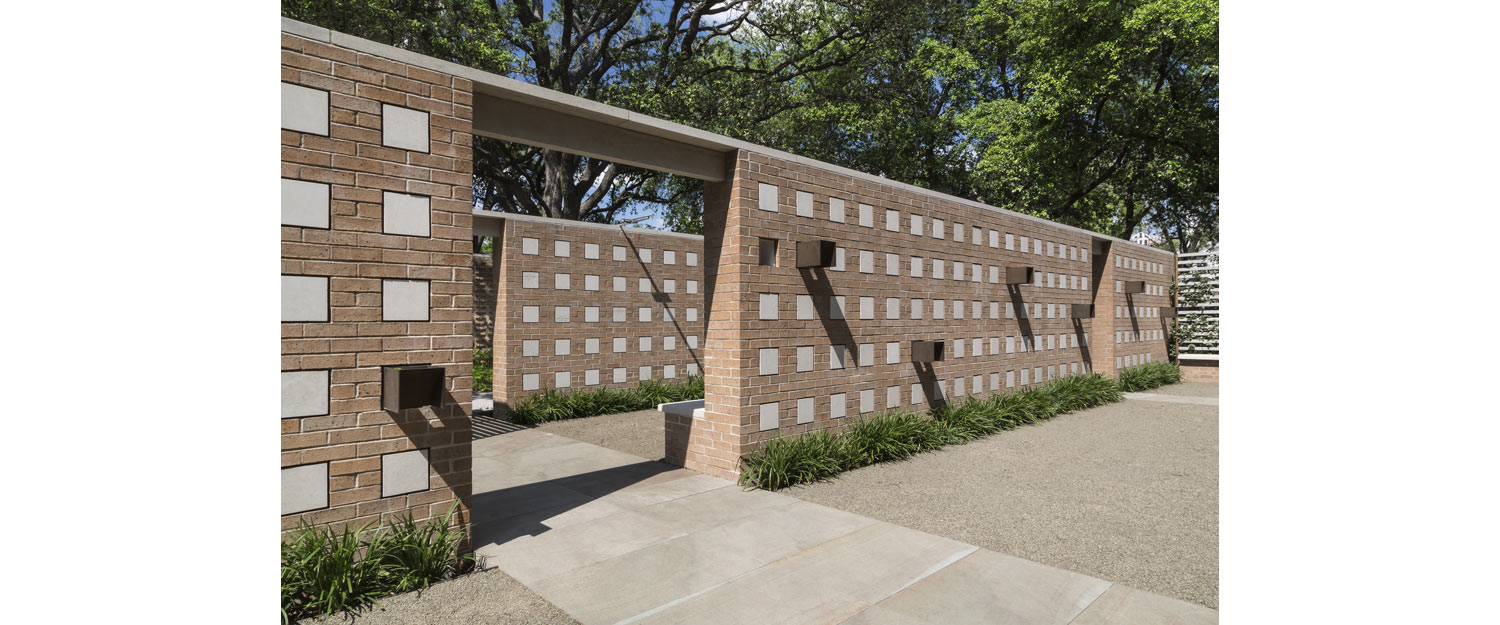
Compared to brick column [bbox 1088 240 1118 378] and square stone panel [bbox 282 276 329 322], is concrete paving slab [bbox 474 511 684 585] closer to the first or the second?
square stone panel [bbox 282 276 329 322]

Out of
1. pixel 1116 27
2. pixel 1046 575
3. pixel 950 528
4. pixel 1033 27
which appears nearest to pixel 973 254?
pixel 950 528

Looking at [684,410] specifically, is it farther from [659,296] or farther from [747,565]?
[659,296]

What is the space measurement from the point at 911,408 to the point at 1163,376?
372 inches

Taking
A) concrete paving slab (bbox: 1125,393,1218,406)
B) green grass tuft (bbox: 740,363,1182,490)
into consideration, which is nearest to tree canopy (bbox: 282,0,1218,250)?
concrete paving slab (bbox: 1125,393,1218,406)

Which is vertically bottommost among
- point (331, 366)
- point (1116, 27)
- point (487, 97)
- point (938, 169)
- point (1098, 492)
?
point (1098, 492)

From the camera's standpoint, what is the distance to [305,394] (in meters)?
3.47

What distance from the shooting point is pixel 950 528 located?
4543mm

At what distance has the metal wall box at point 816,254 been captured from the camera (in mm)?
6195

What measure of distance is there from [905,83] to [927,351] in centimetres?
1317

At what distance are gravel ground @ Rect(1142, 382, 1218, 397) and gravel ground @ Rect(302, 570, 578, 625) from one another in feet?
43.0

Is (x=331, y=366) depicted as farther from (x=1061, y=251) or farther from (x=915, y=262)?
(x=1061, y=251)

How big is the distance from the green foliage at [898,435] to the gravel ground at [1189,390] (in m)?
3.45

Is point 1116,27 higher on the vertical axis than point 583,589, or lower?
higher

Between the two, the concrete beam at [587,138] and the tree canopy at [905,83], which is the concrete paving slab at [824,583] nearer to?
the concrete beam at [587,138]
